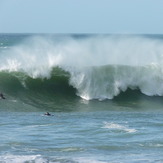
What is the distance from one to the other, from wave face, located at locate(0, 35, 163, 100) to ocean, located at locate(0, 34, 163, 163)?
5 cm

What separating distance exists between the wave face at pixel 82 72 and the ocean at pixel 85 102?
0.17 feet

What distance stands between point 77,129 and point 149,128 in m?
2.59

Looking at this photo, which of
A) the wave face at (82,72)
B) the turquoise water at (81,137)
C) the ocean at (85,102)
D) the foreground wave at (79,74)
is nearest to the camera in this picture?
the turquoise water at (81,137)

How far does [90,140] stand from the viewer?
59.5 ft

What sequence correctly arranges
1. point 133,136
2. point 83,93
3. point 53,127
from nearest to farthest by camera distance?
point 133,136 < point 53,127 < point 83,93

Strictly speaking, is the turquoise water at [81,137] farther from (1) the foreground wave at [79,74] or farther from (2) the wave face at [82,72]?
(2) the wave face at [82,72]

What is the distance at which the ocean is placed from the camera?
54.7 feet

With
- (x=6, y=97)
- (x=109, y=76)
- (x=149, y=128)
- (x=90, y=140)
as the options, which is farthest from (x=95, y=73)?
(x=90, y=140)

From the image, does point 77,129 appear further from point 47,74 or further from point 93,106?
point 47,74

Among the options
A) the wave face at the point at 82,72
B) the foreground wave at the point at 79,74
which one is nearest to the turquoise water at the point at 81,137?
the foreground wave at the point at 79,74

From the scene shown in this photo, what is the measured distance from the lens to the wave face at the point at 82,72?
98.2 feet

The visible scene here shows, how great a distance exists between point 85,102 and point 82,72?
3.74 meters

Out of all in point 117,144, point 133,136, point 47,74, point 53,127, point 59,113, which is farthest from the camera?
point 47,74

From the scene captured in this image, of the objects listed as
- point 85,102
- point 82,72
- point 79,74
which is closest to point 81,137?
point 85,102
